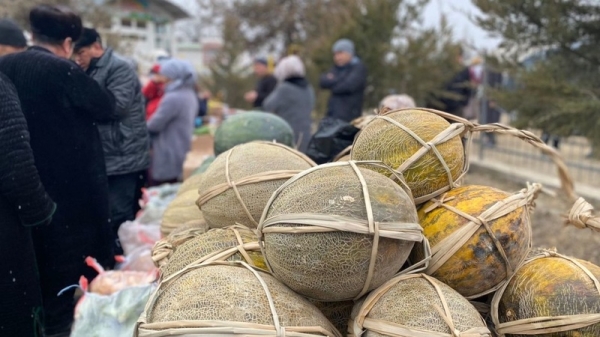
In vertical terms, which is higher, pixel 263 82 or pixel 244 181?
pixel 244 181

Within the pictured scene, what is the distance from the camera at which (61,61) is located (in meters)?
2.98

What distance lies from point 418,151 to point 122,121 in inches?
112

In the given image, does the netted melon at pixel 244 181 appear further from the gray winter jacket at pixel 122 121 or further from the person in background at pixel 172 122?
the person in background at pixel 172 122

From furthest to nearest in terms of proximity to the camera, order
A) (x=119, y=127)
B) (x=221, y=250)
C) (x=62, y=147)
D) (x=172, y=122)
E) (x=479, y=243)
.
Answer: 1. (x=172, y=122)
2. (x=119, y=127)
3. (x=62, y=147)
4. (x=221, y=250)
5. (x=479, y=243)

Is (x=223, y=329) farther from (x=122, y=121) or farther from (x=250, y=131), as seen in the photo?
(x=122, y=121)

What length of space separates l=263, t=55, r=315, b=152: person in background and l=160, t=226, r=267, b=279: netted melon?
170 inches

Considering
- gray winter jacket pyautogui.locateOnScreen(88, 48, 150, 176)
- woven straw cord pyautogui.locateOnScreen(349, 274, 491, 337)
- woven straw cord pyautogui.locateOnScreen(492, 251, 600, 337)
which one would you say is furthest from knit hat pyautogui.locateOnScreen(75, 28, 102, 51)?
woven straw cord pyautogui.locateOnScreen(492, 251, 600, 337)

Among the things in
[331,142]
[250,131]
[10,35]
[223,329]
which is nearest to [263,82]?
[10,35]

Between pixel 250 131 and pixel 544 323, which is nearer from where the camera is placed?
pixel 544 323

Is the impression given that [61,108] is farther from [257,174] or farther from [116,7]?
[116,7]

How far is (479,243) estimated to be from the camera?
61.8 inches

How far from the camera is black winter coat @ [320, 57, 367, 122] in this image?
23.0ft

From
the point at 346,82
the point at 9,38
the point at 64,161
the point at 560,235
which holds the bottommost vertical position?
the point at 560,235

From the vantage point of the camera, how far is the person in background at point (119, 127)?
3766 millimetres
